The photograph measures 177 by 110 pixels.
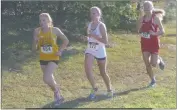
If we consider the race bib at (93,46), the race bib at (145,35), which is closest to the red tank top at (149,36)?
the race bib at (145,35)

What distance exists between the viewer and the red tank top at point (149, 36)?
8398 mm

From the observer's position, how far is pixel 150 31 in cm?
844

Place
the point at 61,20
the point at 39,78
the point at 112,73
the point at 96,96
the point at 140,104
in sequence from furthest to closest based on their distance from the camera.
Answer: the point at 61,20, the point at 112,73, the point at 39,78, the point at 96,96, the point at 140,104

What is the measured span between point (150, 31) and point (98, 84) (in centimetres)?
157

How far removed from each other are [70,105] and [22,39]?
4.88 metres

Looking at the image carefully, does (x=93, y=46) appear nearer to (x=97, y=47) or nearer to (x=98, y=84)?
(x=97, y=47)

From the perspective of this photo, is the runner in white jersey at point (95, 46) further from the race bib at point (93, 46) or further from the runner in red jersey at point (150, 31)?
the runner in red jersey at point (150, 31)

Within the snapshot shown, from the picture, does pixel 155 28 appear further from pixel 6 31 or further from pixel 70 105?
pixel 6 31

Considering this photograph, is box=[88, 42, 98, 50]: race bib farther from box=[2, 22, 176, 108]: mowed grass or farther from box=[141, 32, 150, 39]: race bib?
box=[141, 32, 150, 39]: race bib

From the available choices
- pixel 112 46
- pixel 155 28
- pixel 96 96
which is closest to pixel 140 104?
pixel 96 96

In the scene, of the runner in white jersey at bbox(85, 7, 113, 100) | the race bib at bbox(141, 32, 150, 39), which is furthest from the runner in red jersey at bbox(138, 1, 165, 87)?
the runner in white jersey at bbox(85, 7, 113, 100)

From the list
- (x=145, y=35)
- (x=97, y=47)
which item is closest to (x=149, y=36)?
(x=145, y=35)

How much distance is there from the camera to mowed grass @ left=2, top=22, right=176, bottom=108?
761 cm

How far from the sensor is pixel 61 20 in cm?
1284
